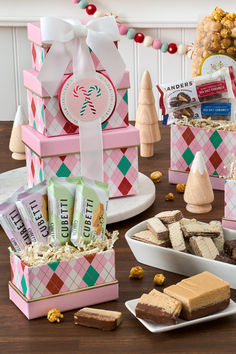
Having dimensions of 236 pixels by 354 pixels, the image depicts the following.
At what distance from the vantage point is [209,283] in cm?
129

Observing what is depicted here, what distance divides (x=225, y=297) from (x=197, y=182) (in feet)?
1.81

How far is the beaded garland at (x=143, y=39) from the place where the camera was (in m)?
3.18

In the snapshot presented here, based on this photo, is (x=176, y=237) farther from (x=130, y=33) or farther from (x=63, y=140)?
(x=130, y=33)

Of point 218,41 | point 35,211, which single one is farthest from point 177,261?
point 218,41

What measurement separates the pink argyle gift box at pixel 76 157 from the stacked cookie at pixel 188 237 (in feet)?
1.18

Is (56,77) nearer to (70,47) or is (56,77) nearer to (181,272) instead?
(70,47)

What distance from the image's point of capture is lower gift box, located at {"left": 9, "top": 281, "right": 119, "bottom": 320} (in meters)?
1.31

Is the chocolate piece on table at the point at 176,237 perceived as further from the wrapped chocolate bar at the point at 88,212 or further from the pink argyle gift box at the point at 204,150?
the pink argyle gift box at the point at 204,150

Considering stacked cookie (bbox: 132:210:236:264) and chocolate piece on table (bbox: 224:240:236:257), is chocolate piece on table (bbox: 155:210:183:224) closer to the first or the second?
stacked cookie (bbox: 132:210:236:264)

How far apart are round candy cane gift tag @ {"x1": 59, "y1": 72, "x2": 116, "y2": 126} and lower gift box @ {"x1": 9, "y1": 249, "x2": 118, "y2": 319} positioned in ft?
1.74

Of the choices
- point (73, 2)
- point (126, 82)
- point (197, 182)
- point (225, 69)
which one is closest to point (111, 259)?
point (197, 182)

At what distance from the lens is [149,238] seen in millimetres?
1509

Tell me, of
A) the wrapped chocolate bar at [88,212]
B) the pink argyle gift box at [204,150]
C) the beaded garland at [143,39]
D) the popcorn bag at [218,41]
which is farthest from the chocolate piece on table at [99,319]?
the beaded garland at [143,39]

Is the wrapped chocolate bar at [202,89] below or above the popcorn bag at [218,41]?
below
